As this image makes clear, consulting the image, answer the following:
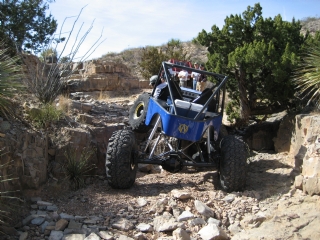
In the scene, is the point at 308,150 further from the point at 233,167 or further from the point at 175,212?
the point at 175,212

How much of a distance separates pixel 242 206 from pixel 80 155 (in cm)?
298

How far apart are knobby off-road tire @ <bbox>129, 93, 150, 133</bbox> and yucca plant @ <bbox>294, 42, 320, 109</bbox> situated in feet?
9.75

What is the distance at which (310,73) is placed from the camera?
7.80 meters

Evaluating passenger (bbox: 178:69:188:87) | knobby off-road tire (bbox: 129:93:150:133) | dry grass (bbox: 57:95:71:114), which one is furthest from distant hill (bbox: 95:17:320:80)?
knobby off-road tire (bbox: 129:93:150:133)

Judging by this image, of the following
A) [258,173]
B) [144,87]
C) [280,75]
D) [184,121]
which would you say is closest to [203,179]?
[258,173]

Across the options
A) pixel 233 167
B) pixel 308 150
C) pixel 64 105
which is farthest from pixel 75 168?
pixel 308 150

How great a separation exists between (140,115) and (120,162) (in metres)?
1.74

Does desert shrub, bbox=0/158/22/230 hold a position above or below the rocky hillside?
below

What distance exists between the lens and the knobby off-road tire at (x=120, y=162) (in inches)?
260

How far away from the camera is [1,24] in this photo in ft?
49.1

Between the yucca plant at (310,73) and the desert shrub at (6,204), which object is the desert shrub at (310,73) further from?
the desert shrub at (6,204)

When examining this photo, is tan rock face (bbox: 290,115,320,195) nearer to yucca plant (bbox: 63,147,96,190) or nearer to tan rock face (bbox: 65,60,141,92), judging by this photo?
yucca plant (bbox: 63,147,96,190)

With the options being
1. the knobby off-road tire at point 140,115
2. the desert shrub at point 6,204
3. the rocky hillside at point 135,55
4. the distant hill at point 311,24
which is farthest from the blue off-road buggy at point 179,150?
the distant hill at point 311,24

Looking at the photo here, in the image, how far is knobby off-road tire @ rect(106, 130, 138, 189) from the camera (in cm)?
661
